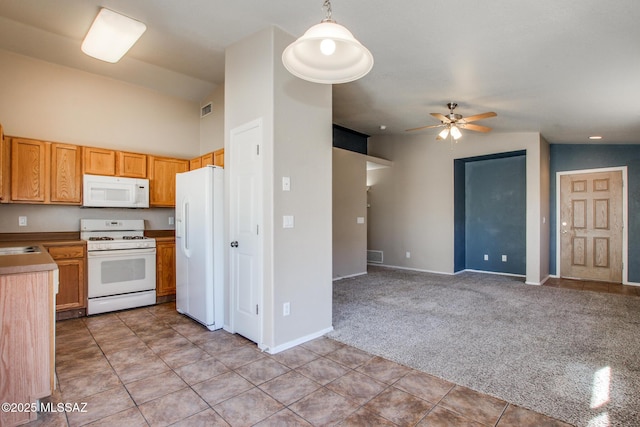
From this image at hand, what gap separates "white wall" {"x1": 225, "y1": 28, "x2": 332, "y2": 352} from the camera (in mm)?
2842

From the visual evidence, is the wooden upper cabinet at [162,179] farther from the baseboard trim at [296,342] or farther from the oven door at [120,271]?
the baseboard trim at [296,342]

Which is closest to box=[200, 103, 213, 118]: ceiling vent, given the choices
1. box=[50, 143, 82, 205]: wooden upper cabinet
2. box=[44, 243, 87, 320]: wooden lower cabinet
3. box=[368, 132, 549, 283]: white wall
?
box=[50, 143, 82, 205]: wooden upper cabinet

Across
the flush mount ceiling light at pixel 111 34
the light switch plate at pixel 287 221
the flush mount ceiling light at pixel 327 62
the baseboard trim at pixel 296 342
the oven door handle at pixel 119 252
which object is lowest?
the baseboard trim at pixel 296 342

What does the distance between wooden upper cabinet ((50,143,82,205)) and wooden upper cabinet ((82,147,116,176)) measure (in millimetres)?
71

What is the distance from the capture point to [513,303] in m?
4.41

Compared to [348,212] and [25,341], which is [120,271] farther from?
[348,212]

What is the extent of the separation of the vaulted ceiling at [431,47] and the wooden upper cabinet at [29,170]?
3.66ft

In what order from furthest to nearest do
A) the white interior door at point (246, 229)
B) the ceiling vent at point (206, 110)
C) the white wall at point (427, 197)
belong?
the white wall at point (427, 197), the ceiling vent at point (206, 110), the white interior door at point (246, 229)

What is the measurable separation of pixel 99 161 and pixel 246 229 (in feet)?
8.28

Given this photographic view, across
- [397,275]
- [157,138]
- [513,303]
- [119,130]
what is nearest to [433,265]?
[397,275]

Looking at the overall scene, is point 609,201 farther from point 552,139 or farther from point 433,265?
point 433,265

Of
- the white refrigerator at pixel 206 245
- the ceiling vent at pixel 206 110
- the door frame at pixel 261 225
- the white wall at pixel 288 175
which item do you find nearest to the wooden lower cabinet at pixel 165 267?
the white refrigerator at pixel 206 245

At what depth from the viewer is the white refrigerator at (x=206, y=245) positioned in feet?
11.1

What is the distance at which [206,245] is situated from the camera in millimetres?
3404
